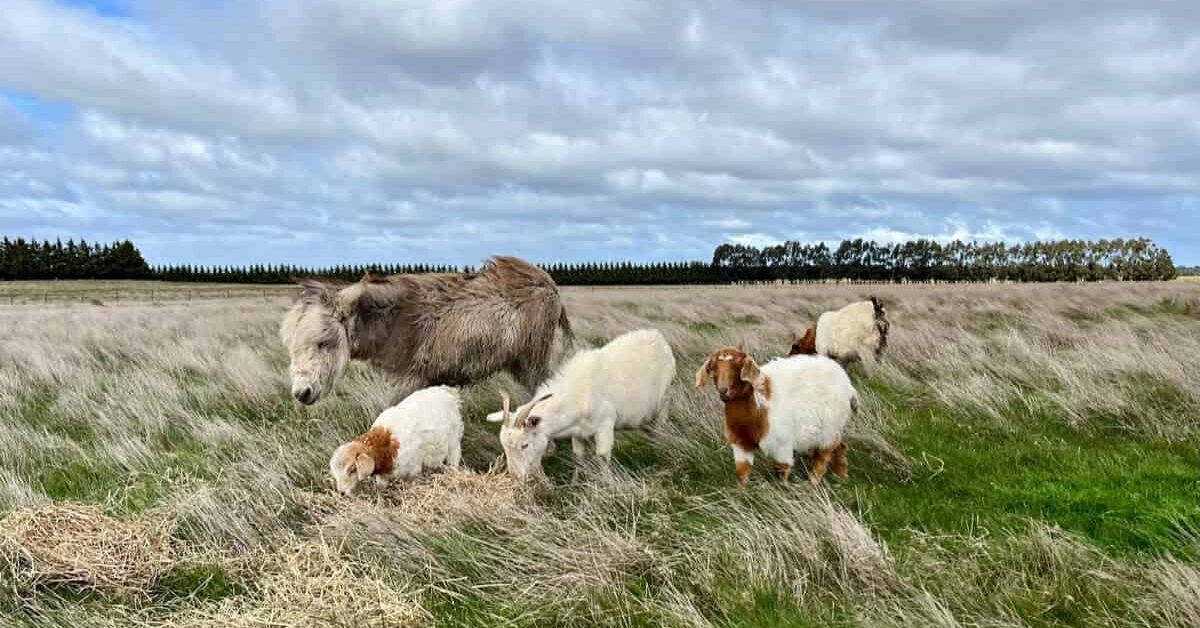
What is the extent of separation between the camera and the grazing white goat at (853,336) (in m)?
12.3

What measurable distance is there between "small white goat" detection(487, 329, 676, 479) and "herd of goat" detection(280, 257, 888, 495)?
0.04 feet

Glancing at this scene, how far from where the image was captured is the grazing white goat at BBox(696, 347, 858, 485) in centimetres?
615

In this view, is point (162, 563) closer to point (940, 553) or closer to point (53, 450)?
point (53, 450)

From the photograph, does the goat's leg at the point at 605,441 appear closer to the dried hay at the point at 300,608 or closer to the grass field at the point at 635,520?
the grass field at the point at 635,520

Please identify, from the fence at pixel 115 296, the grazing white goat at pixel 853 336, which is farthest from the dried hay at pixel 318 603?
the fence at pixel 115 296

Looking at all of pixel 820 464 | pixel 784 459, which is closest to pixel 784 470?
pixel 784 459

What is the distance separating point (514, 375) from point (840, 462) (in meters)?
3.81

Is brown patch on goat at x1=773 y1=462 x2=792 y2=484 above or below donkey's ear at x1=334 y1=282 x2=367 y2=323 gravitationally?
below

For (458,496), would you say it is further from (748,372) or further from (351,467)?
(748,372)

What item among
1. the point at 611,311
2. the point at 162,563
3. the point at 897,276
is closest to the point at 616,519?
the point at 162,563

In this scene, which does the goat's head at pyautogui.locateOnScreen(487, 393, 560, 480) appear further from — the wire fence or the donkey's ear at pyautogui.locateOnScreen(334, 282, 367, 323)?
the wire fence

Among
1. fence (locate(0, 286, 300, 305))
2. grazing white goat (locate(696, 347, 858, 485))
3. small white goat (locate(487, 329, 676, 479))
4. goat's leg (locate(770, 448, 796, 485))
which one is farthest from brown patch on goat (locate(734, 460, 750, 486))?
fence (locate(0, 286, 300, 305))

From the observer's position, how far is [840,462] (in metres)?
6.59

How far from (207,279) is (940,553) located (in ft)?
450
